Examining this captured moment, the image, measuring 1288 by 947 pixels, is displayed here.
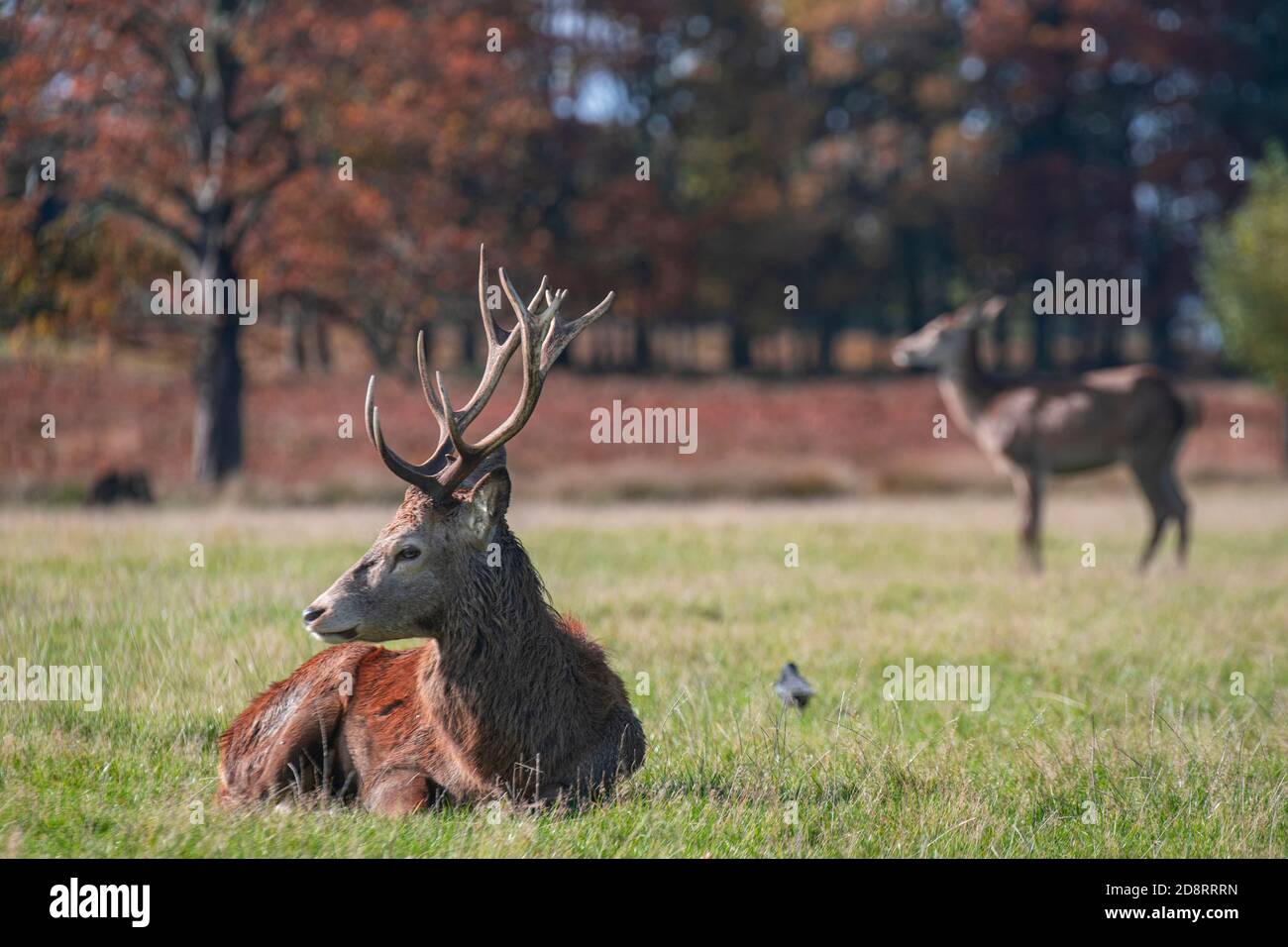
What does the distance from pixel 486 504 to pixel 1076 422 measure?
31.7 ft

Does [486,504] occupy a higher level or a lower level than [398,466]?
lower

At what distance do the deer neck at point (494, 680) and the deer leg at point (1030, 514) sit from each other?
26.1 feet

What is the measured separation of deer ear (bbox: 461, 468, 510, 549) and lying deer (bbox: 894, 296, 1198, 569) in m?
8.94

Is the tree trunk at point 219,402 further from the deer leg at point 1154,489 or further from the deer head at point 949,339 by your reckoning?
the deer leg at point 1154,489

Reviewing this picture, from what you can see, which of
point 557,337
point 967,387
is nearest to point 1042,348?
point 967,387

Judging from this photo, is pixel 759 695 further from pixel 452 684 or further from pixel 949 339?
pixel 949 339

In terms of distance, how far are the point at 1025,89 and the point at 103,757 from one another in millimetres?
34705

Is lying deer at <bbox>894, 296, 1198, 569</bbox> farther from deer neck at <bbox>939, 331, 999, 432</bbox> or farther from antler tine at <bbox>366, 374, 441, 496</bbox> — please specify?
antler tine at <bbox>366, 374, 441, 496</bbox>

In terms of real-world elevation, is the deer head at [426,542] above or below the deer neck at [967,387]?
below

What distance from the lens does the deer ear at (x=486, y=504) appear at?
4938 millimetres

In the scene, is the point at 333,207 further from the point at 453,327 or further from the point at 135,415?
the point at 453,327

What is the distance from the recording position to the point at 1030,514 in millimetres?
12930

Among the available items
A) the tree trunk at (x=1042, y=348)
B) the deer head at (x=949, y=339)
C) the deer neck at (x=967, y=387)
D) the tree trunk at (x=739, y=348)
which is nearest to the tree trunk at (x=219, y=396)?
the deer head at (x=949, y=339)
